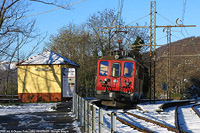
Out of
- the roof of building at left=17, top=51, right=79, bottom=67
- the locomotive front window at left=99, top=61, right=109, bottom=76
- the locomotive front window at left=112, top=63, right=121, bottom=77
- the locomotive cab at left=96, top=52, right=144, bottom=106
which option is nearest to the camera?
the locomotive cab at left=96, top=52, right=144, bottom=106

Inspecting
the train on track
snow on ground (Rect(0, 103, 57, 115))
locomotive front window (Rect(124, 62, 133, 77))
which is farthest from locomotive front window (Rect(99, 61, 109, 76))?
snow on ground (Rect(0, 103, 57, 115))

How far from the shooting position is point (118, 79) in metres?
18.8

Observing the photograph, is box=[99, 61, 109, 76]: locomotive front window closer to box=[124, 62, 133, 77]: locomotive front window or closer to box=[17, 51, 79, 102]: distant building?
box=[124, 62, 133, 77]: locomotive front window

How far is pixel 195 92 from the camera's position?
64.9 m

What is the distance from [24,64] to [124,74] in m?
9.19

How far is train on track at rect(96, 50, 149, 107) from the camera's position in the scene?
18.5 metres

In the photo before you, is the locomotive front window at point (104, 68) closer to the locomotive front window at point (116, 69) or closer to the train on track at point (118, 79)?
the train on track at point (118, 79)

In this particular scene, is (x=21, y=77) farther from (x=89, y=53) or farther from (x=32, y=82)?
(x=89, y=53)

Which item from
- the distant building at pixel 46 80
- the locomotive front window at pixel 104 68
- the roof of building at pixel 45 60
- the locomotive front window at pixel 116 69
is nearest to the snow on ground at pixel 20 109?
the locomotive front window at pixel 104 68

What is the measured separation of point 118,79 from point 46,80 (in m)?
7.68

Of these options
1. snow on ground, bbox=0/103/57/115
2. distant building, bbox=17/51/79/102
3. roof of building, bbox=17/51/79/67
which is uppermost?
roof of building, bbox=17/51/79/67

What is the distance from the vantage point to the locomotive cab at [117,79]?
18469mm

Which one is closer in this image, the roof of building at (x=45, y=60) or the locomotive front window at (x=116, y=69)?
the locomotive front window at (x=116, y=69)

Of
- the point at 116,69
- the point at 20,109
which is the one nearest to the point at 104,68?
the point at 116,69
